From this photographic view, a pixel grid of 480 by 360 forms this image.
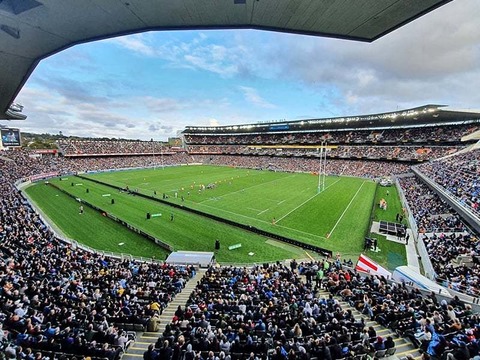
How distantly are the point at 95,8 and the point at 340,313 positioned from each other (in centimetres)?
1168

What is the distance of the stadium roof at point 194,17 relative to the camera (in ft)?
16.0

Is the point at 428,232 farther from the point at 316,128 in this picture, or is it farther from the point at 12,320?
the point at 316,128

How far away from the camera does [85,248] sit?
63.9 feet

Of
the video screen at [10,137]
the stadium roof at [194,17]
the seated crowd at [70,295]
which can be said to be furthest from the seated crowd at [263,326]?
the video screen at [10,137]

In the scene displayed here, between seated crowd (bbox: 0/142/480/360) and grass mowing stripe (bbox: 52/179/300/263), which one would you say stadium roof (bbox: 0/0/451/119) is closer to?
seated crowd (bbox: 0/142/480/360)

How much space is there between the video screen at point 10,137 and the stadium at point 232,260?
3373 centimetres

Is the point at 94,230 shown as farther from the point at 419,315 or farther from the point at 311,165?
the point at 311,165

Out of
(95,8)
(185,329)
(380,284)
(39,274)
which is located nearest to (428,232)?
(380,284)

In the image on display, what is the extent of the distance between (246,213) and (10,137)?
2619 inches

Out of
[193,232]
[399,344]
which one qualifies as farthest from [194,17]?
[193,232]

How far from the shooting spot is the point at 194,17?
5480 mm

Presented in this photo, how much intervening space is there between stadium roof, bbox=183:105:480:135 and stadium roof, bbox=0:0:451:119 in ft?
203

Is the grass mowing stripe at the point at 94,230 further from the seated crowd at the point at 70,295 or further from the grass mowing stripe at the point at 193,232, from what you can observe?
the seated crowd at the point at 70,295

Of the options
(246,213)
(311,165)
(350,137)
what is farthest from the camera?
(350,137)
